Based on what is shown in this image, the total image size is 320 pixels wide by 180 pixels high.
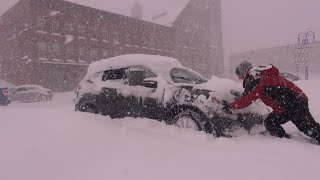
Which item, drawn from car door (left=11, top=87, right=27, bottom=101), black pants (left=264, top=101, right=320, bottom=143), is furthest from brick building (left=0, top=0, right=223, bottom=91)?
black pants (left=264, top=101, right=320, bottom=143)

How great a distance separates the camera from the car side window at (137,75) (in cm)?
653

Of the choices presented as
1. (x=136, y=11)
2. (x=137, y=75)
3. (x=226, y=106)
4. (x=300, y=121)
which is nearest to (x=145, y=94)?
(x=137, y=75)

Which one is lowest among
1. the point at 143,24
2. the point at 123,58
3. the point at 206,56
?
the point at 123,58

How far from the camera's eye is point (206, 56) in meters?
49.7

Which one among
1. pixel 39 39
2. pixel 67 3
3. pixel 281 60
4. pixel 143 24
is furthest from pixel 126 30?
pixel 281 60

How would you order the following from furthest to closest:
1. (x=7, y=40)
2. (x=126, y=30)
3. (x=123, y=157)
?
1. (x=126, y=30)
2. (x=7, y=40)
3. (x=123, y=157)

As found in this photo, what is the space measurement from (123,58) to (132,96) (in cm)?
108

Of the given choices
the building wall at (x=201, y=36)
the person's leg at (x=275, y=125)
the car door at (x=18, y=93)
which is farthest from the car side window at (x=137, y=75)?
the building wall at (x=201, y=36)

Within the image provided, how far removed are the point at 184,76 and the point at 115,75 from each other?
1506 millimetres

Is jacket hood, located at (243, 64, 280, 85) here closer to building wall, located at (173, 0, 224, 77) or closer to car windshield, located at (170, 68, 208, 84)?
car windshield, located at (170, 68, 208, 84)

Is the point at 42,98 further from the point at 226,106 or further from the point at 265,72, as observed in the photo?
the point at 265,72

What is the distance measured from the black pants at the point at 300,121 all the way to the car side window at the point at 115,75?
3.15 metres

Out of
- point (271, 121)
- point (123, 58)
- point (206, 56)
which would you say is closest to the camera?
point (271, 121)

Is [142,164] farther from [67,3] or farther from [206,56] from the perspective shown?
[206,56]
